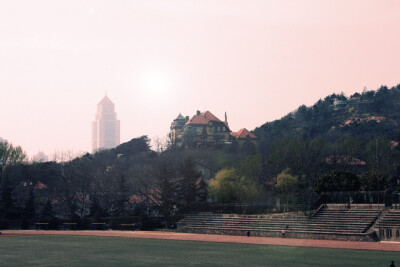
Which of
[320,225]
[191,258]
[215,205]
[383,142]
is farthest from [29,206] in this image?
[383,142]

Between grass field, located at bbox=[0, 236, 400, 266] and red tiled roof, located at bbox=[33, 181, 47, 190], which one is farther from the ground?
red tiled roof, located at bbox=[33, 181, 47, 190]

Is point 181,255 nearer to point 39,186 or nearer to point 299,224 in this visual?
point 299,224

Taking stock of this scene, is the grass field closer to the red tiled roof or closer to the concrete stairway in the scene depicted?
the concrete stairway

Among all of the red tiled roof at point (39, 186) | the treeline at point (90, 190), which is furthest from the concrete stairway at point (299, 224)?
the red tiled roof at point (39, 186)

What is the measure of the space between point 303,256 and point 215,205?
47.4m

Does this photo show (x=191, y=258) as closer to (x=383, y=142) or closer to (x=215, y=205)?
(x=215, y=205)

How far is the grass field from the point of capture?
43.6 m

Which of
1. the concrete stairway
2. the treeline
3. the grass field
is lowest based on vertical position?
the grass field

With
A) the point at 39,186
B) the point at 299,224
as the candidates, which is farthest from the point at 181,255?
the point at 39,186

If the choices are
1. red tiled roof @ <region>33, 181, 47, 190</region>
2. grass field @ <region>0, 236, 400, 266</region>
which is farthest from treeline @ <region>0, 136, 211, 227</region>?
grass field @ <region>0, 236, 400, 266</region>

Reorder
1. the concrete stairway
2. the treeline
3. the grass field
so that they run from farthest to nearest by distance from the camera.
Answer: the treeline < the concrete stairway < the grass field

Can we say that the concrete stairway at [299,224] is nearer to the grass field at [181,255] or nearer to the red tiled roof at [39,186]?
the grass field at [181,255]

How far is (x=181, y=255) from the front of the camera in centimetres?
5009

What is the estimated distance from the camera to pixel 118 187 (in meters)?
118
